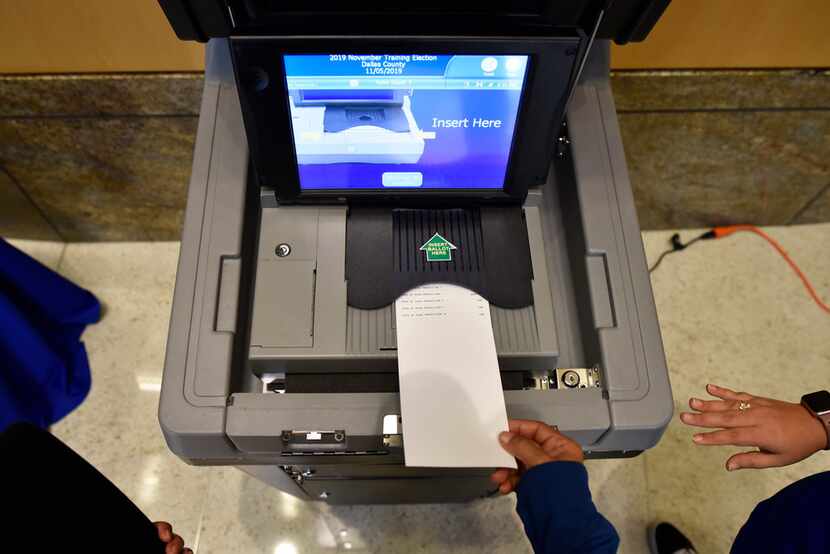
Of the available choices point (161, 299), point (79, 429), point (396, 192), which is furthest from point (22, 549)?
point (161, 299)

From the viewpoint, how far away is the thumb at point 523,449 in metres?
0.82

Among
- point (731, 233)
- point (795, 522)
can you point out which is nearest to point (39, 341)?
point (795, 522)

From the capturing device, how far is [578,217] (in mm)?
990

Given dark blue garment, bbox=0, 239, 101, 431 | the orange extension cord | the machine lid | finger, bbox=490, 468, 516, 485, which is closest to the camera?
the machine lid

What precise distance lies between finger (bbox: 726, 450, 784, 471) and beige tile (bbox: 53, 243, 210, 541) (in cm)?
115

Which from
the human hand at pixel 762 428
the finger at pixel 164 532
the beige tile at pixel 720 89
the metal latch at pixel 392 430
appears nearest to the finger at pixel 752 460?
the human hand at pixel 762 428

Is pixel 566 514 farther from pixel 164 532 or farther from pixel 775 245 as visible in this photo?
pixel 775 245

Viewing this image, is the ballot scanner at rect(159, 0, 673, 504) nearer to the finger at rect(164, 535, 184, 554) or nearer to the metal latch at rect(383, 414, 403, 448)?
the metal latch at rect(383, 414, 403, 448)

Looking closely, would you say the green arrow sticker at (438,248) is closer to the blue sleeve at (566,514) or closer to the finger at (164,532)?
the blue sleeve at (566,514)

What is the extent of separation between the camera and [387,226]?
0.99 m

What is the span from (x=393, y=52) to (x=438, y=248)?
298 millimetres

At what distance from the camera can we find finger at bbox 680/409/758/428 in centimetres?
91

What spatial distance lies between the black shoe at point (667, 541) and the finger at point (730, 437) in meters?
0.60

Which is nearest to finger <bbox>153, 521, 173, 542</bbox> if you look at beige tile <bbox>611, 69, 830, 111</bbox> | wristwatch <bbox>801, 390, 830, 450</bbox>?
wristwatch <bbox>801, 390, 830, 450</bbox>
